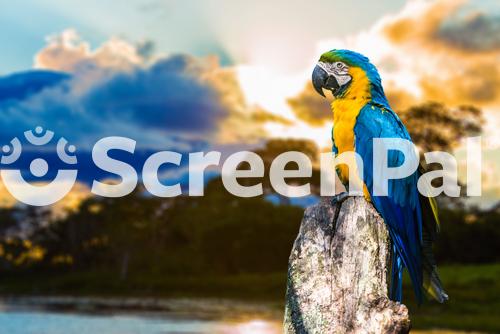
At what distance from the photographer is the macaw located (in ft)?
18.0

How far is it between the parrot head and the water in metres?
15.5

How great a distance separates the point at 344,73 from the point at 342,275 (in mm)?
2096

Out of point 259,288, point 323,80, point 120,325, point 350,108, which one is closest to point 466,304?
point 120,325

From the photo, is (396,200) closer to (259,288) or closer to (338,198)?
(338,198)

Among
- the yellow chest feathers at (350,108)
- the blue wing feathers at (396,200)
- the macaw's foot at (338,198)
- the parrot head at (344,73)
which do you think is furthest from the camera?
the parrot head at (344,73)

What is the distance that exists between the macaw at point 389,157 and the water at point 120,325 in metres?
15.6

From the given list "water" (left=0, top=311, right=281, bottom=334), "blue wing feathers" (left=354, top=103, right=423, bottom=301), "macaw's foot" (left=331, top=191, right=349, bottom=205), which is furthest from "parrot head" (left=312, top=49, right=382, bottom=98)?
"water" (left=0, top=311, right=281, bottom=334)

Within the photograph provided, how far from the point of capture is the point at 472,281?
27.3 metres

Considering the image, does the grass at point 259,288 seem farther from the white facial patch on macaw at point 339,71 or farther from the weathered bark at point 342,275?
the weathered bark at point 342,275

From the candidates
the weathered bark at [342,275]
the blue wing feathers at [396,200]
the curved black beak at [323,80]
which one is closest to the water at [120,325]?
the curved black beak at [323,80]

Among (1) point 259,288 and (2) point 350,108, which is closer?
(2) point 350,108

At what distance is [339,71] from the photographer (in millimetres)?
6465

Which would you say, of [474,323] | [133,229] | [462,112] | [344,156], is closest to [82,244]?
[133,229]

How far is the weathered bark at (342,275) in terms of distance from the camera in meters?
4.92
